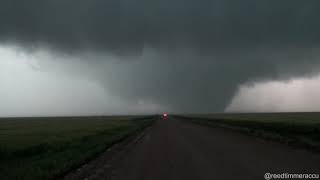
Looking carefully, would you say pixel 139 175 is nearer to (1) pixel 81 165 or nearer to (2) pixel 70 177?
(2) pixel 70 177

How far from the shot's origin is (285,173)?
13086 millimetres

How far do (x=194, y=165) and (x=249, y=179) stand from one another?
4669mm

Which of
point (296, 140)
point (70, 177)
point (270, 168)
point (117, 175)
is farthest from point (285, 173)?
point (296, 140)

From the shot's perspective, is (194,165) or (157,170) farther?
(194,165)

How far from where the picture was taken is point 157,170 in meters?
15.5

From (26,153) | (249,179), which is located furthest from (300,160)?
(26,153)

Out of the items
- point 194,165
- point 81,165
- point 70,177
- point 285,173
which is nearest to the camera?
point 285,173

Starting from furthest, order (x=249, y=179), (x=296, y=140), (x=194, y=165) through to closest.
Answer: (x=296, y=140)
(x=194, y=165)
(x=249, y=179)

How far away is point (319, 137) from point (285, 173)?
17756 millimetres

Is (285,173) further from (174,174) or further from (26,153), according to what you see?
(26,153)

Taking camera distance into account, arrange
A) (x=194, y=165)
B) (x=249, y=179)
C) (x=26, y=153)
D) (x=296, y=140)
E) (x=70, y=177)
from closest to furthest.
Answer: (x=249, y=179)
(x=70, y=177)
(x=194, y=165)
(x=296, y=140)
(x=26, y=153)

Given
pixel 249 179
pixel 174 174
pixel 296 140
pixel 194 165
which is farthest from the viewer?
pixel 296 140

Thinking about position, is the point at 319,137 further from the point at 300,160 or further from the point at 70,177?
the point at 70,177

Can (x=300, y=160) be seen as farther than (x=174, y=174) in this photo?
Yes
